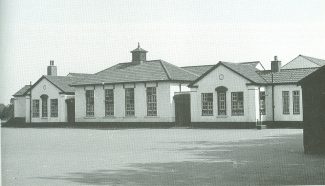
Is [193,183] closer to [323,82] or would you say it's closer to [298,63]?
[323,82]

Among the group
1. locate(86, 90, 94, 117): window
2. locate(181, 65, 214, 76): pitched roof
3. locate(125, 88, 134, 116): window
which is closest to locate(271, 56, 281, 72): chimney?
locate(181, 65, 214, 76): pitched roof

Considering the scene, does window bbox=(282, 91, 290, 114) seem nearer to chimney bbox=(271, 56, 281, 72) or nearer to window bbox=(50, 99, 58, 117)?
chimney bbox=(271, 56, 281, 72)

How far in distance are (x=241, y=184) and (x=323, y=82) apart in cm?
674

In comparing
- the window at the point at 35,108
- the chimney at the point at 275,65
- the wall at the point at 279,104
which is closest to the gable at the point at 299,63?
the chimney at the point at 275,65

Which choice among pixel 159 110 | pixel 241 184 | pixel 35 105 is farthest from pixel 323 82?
pixel 35 105

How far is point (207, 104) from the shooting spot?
3494 cm

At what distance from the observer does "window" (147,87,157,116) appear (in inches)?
1469

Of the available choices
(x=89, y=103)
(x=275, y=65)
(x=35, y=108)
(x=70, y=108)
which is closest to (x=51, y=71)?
(x=35, y=108)

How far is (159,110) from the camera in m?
37.0

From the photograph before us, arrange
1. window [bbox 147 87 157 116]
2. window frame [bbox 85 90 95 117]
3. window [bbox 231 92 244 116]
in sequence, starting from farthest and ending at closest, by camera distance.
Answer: window frame [bbox 85 90 95 117], window [bbox 147 87 157 116], window [bbox 231 92 244 116]

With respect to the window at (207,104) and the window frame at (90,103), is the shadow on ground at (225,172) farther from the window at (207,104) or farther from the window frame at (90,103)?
the window frame at (90,103)

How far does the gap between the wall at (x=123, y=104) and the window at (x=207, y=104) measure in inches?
108

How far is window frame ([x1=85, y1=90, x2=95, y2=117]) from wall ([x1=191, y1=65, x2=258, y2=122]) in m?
9.65

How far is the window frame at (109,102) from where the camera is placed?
39.6 metres
